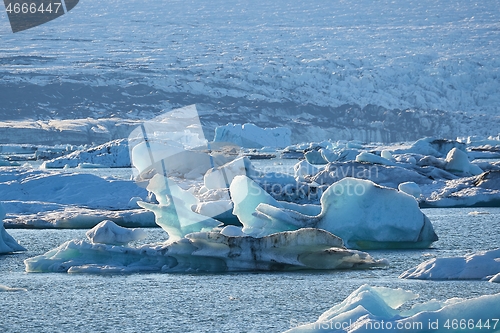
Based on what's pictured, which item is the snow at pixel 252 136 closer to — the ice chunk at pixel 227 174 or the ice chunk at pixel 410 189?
the ice chunk at pixel 227 174

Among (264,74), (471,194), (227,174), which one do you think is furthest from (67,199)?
(264,74)

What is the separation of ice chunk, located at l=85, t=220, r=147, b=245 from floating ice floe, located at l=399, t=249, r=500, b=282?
→ 388cm

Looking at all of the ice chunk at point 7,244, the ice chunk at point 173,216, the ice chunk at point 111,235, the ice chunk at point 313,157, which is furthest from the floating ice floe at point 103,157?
the ice chunk at point 111,235

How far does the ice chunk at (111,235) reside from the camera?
1138 cm

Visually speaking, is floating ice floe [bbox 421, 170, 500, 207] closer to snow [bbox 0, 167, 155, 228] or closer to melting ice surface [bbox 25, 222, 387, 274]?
snow [bbox 0, 167, 155, 228]

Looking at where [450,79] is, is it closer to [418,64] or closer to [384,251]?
[418,64]

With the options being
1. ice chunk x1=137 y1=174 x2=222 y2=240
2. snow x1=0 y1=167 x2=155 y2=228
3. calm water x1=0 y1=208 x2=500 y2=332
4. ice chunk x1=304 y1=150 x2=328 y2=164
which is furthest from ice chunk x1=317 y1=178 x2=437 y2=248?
ice chunk x1=304 y1=150 x2=328 y2=164

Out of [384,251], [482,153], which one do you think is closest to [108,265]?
[384,251]

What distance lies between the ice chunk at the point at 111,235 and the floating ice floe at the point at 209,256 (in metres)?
0.67

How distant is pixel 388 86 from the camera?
247ft

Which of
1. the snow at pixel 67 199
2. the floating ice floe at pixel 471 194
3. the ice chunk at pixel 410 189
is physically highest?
the snow at pixel 67 199

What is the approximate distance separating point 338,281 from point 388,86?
67.5 m

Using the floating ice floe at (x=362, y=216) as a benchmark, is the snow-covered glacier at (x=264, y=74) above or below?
below

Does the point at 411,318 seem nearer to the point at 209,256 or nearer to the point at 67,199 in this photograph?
the point at 209,256
